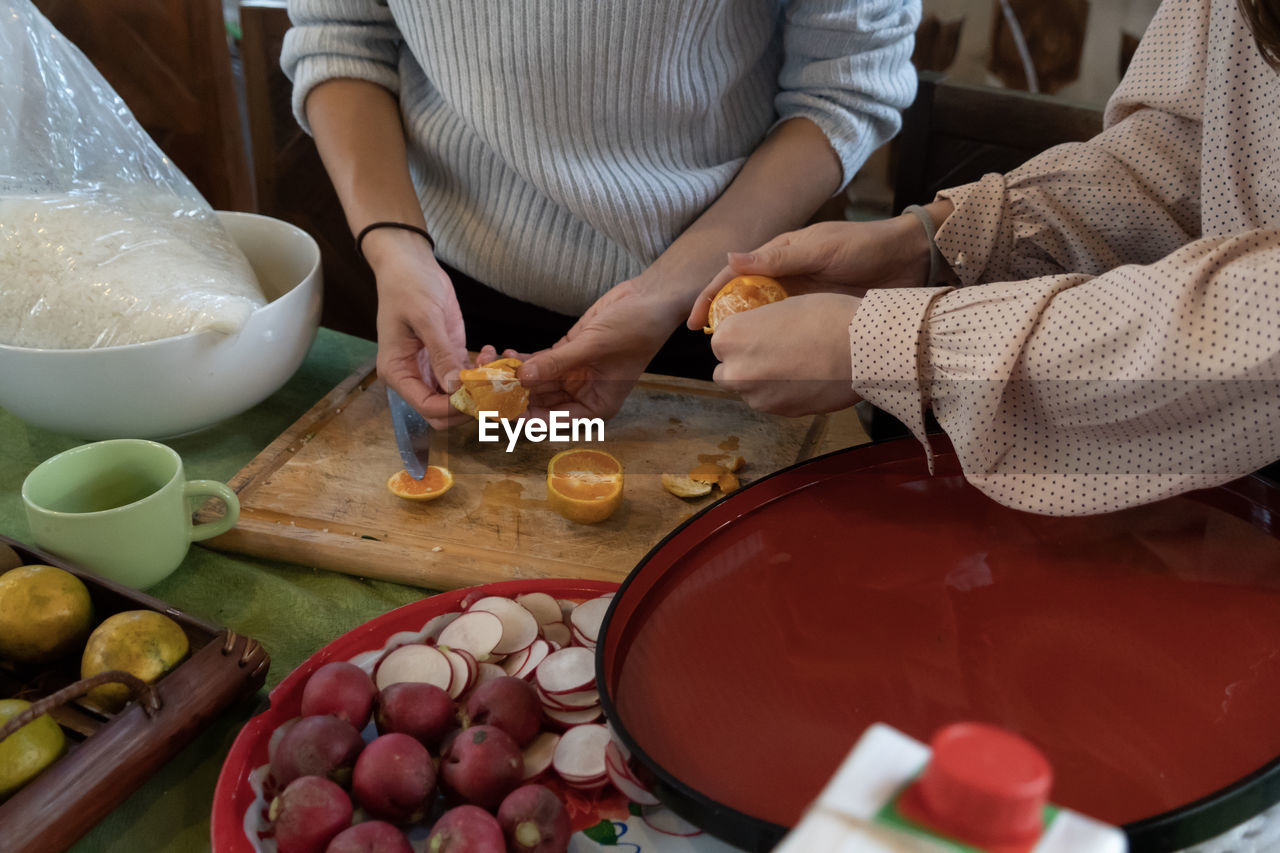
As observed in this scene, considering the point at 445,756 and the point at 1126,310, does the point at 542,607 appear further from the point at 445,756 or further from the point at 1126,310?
the point at 1126,310

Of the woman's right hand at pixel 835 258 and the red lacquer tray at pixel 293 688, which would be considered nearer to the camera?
the red lacquer tray at pixel 293 688

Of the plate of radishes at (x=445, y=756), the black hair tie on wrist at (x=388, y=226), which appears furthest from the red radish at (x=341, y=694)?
the black hair tie on wrist at (x=388, y=226)

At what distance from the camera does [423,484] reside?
122 cm

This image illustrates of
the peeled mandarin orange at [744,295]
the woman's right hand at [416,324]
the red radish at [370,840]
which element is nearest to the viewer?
the red radish at [370,840]

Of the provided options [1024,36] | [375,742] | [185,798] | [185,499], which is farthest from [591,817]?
[1024,36]

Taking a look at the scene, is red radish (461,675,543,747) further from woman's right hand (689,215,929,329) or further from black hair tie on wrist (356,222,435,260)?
black hair tie on wrist (356,222,435,260)

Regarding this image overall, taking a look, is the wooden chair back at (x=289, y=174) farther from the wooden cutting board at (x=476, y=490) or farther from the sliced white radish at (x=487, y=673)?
the sliced white radish at (x=487, y=673)

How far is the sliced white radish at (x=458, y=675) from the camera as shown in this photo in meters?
0.82

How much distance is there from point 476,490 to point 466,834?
62 cm

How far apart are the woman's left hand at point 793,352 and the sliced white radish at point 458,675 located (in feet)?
1.31

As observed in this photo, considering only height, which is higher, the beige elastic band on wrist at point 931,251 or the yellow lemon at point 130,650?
the beige elastic band on wrist at point 931,251

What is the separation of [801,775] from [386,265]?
92cm

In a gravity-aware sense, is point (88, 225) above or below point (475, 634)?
above

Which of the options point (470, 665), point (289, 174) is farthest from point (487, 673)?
point (289, 174)
